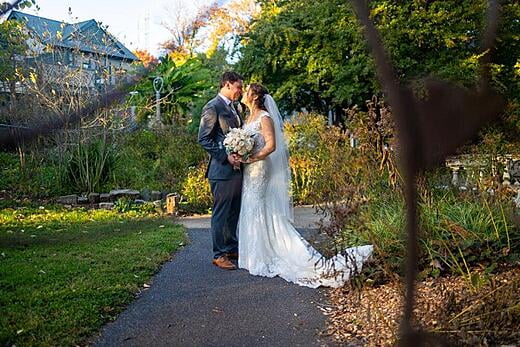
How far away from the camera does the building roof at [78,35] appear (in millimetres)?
569

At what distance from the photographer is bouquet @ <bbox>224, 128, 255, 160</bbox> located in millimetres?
4841

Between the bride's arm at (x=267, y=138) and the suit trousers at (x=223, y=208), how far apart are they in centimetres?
31

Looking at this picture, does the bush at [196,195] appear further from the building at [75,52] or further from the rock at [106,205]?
the building at [75,52]

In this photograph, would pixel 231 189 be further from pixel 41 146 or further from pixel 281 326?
pixel 41 146

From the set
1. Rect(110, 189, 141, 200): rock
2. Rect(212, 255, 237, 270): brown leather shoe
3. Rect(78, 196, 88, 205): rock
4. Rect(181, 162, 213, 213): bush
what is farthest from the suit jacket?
Rect(78, 196, 88, 205): rock

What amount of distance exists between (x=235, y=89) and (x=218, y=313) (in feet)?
6.90

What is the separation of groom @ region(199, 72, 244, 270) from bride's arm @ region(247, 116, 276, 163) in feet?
0.74

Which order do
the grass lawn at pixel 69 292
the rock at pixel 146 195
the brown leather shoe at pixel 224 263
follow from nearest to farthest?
the grass lawn at pixel 69 292 < the brown leather shoe at pixel 224 263 < the rock at pixel 146 195

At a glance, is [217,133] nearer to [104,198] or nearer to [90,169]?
[104,198]

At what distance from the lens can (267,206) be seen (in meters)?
5.30

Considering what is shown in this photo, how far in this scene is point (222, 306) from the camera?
3.80 meters

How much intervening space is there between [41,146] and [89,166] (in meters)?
10.3

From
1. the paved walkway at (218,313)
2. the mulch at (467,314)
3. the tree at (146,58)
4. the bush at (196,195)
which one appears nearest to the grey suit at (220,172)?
the paved walkway at (218,313)

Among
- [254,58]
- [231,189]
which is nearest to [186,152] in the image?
[254,58]
